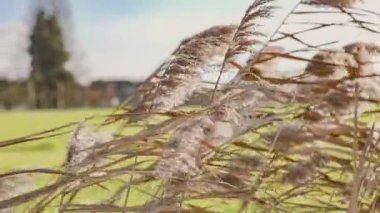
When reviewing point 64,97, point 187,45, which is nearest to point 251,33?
point 187,45

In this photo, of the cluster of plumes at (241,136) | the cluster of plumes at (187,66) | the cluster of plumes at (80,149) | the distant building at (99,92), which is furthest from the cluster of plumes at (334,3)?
the distant building at (99,92)

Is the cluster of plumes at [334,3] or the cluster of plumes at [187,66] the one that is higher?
the cluster of plumes at [334,3]

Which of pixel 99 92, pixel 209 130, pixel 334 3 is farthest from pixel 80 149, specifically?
pixel 99 92

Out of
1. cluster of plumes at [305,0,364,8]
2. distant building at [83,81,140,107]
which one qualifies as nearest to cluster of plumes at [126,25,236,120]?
cluster of plumes at [305,0,364,8]

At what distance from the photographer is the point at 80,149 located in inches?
40.9

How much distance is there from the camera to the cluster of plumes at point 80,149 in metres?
1.04

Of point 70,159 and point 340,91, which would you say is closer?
point 70,159

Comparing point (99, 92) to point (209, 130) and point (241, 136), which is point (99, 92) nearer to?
point (241, 136)

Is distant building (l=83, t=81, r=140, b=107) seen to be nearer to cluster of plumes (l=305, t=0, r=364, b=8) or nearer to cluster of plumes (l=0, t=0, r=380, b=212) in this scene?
cluster of plumes (l=0, t=0, r=380, b=212)

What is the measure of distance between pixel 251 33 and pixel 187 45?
8 centimetres

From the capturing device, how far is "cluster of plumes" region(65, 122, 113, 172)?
104 cm

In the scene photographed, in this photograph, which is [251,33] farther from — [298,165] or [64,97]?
[64,97]

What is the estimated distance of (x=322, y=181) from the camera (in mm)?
1313

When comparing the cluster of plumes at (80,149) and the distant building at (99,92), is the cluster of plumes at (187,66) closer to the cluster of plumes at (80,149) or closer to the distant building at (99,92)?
the cluster of plumes at (80,149)
